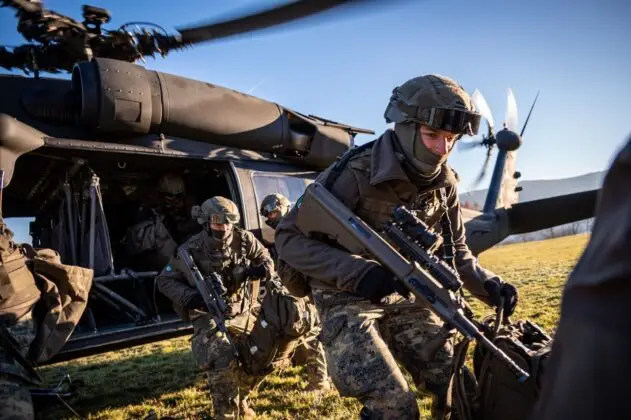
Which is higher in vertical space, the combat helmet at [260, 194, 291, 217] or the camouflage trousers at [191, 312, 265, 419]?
the combat helmet at [260, 194, 291, 217]

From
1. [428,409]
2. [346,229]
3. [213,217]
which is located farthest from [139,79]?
[428,409]

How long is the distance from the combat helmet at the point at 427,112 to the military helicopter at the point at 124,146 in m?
1.57

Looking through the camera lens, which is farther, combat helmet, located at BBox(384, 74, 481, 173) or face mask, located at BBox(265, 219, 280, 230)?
face mask, located at BBox(265, 219, 280, 230)

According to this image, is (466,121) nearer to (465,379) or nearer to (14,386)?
(465,379)

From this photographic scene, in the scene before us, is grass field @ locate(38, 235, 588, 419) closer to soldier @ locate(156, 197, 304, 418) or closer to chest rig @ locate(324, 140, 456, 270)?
soldier @ locate(156, 197, 304, 418)

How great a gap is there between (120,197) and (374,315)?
19.2 feet

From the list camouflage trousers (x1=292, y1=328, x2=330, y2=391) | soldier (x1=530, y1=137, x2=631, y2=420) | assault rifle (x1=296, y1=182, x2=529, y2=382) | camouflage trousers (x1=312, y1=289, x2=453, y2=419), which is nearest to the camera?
soldier (x1=530, y1=137, x2=631, y2=420)

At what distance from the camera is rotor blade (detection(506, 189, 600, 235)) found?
6.53 meters

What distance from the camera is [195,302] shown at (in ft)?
14.6

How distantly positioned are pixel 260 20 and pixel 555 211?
211 inches

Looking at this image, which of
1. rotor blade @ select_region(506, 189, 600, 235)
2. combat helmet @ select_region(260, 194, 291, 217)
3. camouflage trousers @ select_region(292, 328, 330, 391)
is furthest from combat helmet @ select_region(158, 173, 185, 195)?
rotor blade @ select_region(506, 189, 600, 235)

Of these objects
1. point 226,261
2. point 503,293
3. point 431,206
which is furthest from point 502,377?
point 226,261

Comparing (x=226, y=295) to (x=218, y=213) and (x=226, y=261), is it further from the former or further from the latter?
(x=218, y=213)

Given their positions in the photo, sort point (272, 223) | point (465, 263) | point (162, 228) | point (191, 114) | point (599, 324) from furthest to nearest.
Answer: point (162, 228), point (272, 223), point (191, 114), point (465, 263), point (599, 324)
